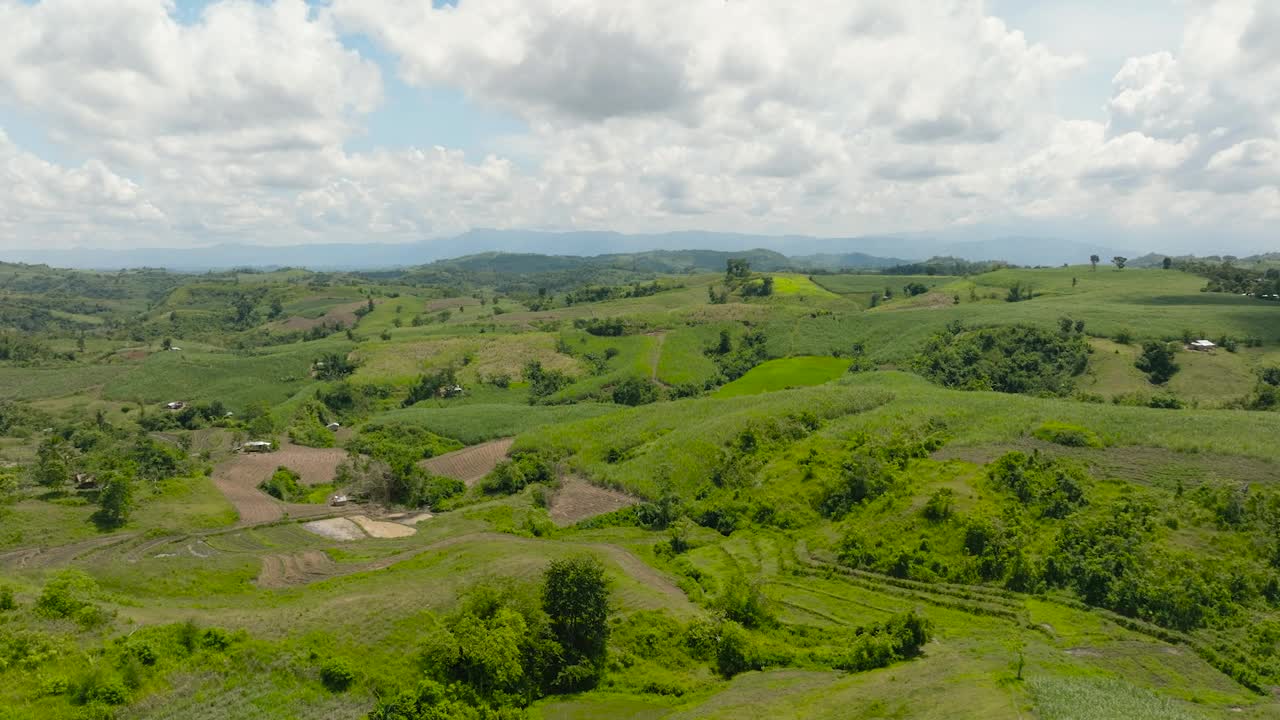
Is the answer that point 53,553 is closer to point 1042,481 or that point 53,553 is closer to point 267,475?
point 267,475

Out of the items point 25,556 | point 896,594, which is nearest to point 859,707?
point 896,594

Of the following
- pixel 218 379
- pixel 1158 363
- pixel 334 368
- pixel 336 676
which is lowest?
pixel 336 676

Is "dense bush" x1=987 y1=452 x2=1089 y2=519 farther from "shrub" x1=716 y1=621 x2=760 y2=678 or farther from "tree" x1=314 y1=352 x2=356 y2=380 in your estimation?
"tree" x1=314 y1=352 x2=356 y2=380

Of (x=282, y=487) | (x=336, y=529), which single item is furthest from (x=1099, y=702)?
(x=282, y=487)

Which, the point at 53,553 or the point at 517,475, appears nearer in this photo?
the point at 53,553

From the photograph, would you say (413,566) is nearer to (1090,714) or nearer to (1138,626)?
(1090,714)

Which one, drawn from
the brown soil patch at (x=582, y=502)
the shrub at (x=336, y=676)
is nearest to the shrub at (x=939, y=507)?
the brown soil patch at (x=582, y=502)

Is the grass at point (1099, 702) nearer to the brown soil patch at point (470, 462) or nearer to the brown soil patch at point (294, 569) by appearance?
the brown soil patch at point (294, 569)
